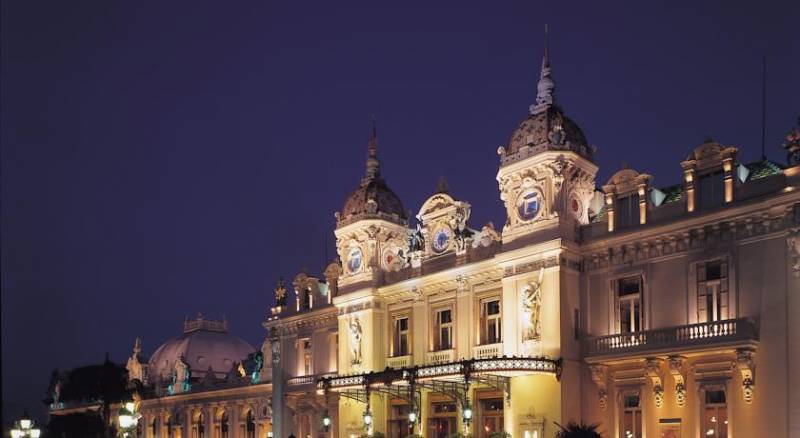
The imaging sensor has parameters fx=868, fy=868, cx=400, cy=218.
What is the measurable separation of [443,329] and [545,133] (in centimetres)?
1006

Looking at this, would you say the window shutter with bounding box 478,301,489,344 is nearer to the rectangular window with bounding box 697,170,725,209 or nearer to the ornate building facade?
the ornate building facade

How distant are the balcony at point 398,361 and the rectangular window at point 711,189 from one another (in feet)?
51.0

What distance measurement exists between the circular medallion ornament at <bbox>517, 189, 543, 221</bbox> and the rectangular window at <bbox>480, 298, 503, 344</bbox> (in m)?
3.93

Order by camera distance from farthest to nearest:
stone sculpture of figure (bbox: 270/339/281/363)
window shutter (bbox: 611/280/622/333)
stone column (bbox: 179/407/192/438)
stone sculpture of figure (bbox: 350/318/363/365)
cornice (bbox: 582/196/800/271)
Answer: stone column (bbox: 179/407/192/438), stone sculpture of figure (bbox: 270/339/281/363), stone sculpture of figure (bbox: 350/318/363/365), window shutter (bbox: 611/280/622/333), cornice (bbox: 582/196/800/271)

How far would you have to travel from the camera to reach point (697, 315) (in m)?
29.5

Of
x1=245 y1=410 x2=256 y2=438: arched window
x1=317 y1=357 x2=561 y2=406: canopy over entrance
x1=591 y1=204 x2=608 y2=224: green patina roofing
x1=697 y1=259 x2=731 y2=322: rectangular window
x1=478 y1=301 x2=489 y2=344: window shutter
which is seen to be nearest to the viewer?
x1=697 y1=259 x2=731 y2=322: rectangular window

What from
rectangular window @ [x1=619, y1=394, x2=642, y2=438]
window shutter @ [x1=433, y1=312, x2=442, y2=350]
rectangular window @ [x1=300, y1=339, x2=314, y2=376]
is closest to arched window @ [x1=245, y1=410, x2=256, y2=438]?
rectangular window @ [x1=300, y1=339, x2=314, y2=376]

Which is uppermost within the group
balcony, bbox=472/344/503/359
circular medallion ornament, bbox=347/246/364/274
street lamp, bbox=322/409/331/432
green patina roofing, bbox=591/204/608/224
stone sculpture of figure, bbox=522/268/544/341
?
green patina roofing, bbox=591/204/608/224

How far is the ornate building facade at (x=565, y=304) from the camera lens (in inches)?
1097

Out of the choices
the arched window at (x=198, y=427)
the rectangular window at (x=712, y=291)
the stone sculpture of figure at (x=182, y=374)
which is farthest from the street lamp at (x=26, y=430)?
the stone sculpture of figure at (x=182, y=374)

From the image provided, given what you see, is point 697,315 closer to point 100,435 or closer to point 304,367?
point 304,367

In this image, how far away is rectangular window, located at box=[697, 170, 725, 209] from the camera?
29.4 m

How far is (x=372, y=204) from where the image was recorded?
42812mm

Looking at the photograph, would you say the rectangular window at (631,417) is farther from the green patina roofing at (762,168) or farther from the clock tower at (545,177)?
the green patina roofing at (762,168)
